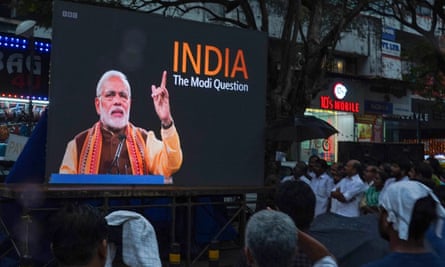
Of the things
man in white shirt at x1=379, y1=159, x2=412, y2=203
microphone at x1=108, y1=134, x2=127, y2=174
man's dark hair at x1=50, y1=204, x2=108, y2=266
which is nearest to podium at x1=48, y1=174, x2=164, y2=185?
microphone at x1=108, y1=134, x2=127, y2=174

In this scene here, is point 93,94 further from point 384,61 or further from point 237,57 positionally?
point 384,61

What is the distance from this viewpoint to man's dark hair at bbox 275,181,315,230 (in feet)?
11.1

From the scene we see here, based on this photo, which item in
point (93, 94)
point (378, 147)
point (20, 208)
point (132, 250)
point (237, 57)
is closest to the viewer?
point (132, 250)

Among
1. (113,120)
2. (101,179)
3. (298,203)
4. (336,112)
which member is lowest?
(101,179)

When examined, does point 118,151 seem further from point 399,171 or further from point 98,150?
point 399,171

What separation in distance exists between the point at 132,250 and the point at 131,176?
233 inches

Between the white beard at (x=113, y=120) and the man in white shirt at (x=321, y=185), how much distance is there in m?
3.84

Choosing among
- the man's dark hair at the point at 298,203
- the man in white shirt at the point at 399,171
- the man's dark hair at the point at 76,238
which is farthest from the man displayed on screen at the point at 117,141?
the man's dark hair at the point at 76,238

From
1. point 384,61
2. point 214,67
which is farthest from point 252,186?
point 384,61

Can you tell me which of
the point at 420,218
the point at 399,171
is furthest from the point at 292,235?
the point at 399,171

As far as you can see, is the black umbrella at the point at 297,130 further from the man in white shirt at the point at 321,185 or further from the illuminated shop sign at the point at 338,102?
the illuminated shop sign at the point at 338,102

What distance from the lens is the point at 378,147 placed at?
19859 millimetres

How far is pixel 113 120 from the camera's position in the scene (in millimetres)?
8492

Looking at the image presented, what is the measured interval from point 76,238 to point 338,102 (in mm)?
22522
